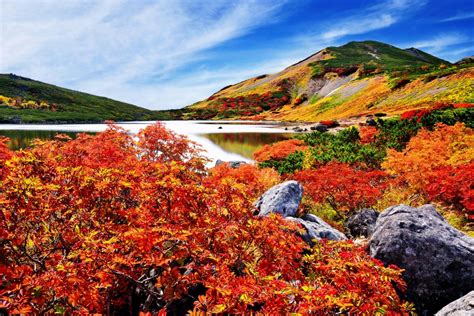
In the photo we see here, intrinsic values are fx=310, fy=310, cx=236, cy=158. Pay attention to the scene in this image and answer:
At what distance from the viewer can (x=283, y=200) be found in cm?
1048

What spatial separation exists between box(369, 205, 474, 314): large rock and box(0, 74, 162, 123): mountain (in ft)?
417

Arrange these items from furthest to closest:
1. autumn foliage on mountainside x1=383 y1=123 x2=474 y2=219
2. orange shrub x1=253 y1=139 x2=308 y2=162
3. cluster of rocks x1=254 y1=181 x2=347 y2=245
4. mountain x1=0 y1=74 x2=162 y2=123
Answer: mountain x1=0 y1=74 x2=162 y2=123 < orange shrub x1=253 y1=139 x2=308 y2=162 < autumn foliage on mountainside x1=383 y1=123 x2=474 y2=219 < cluster of rocks x1=254 y1=181 x2=347 y2=245

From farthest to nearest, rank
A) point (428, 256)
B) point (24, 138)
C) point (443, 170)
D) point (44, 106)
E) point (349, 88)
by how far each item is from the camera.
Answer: point (44, 106), point (349, 88), point (24, 138), point (443, 170), point (428, 256)

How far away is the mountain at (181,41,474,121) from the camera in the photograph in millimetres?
63094

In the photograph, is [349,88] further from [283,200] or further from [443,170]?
[283,200]

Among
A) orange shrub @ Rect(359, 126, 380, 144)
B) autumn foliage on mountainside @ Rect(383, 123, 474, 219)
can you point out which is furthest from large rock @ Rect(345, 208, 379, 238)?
orange shrub @ Rect(359, 126, 380, 144)

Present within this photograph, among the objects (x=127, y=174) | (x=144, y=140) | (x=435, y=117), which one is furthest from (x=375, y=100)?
(x=127, y=174)

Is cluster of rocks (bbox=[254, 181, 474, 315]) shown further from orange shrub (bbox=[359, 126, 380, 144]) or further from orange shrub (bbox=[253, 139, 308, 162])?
orange shrub (bbox=[359, 126, 380, 144])

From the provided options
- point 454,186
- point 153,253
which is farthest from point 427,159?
point 153,253

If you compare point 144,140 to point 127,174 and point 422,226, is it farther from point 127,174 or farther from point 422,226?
point 422,226

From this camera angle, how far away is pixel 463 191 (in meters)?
11.2

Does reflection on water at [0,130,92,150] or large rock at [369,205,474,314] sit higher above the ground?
reflection on water at [0,130,92,150]

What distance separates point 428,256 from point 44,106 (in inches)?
6438

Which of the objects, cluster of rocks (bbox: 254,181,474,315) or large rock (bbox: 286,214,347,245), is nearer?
cluster of rocks (bbox: 254,181,474,315)
